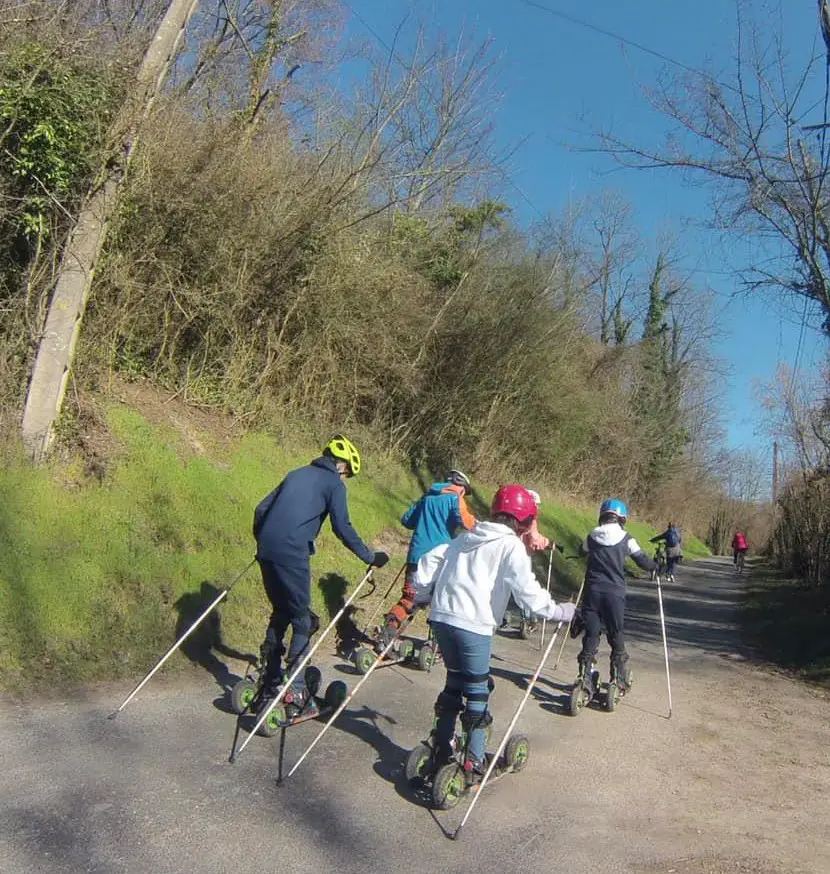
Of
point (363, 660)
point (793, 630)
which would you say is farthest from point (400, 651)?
point (793, 630)

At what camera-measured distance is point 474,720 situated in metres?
4.67

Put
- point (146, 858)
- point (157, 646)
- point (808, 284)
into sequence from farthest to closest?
point (808, 284), point (157, 646), point (146, 858)

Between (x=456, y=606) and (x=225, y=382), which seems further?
(x=225, y=382)

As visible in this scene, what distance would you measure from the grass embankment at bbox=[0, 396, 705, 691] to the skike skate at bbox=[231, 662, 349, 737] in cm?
130

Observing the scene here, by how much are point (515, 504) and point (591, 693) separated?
9.81ft

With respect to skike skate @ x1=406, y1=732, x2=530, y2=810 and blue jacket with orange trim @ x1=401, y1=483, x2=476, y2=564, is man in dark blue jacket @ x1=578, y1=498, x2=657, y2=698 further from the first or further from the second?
skike skate @ x1=406, y1=732, x2=530, y2=810

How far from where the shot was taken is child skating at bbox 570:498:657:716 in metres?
7.02

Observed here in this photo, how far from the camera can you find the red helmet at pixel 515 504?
4836 mm

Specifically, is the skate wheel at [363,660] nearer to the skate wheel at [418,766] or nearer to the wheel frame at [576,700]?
the wheel frame at [576,700]

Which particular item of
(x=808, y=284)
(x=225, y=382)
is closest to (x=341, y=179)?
(x=225, y=382)

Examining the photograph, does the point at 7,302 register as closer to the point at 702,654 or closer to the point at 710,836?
the point at 710,836

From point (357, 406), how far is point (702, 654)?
7479 millimetres

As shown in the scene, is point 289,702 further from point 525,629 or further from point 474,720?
point 525,629

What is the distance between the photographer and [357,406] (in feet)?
48.8
